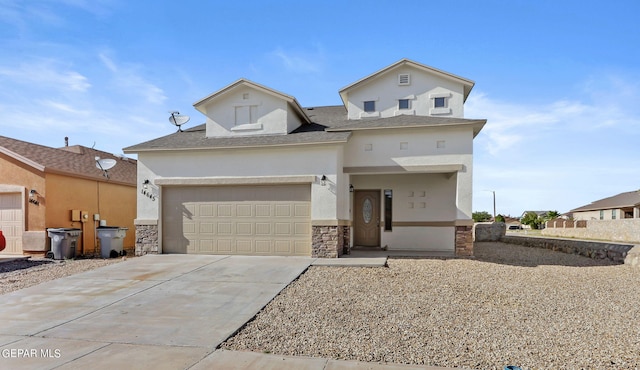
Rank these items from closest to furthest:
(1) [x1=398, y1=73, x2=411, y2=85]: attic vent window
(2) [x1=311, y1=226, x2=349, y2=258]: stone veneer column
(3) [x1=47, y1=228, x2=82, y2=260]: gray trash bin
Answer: (2) [x1=311, y1=226, x2=349, y2=258]: stone veneer column, (3) [x1=47, y1=228, x2=82, y2=260]: gray trash bin, (1) [x1=398, y1=73, x2=411, y2=85]: attic vent window

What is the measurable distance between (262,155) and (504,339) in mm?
8968

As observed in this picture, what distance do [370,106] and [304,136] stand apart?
349 cm

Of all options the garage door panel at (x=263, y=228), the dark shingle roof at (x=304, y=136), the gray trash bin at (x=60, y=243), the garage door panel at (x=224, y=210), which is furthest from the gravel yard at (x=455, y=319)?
the gray trash bin at (x=60, y=243)

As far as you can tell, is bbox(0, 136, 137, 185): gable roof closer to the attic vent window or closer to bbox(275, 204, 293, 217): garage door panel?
bbox(275, 204, 293, 217): garage door panel

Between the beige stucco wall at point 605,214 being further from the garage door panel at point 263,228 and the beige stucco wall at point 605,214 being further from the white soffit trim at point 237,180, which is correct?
the garage door panel at point 263,228

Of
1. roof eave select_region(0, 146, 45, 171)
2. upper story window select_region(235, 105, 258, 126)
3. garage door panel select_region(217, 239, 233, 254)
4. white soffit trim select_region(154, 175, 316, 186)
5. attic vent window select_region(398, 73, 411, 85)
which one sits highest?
attic vent window select_region(398, 73, 411, 85)

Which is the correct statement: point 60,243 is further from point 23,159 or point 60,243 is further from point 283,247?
point 283,247

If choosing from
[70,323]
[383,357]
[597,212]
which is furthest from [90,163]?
[597,212]

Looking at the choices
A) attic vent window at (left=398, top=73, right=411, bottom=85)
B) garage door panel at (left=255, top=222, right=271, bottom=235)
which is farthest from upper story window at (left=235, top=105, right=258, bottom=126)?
attic vent window at (left=398, top=73, right=411, bottom=85)

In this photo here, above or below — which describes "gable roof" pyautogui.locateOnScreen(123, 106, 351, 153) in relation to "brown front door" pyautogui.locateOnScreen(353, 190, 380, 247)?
above

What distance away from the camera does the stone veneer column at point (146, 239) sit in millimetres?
12695

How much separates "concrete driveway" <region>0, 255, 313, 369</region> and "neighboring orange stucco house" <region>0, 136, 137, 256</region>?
4.87 metres

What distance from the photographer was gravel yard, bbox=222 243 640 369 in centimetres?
470

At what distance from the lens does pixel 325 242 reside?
11.6 meters
